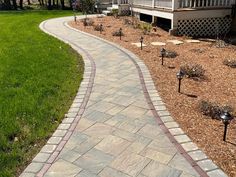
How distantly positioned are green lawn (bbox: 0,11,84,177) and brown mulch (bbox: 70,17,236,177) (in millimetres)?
2515

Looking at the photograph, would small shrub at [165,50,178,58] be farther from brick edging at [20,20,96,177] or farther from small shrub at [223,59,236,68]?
brick edging at [20,20,96,177]

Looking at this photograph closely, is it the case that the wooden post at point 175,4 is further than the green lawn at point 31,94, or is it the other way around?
the wooden post at point 175,4

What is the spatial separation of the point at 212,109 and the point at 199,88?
1.69 meters

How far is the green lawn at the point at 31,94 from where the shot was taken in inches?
216

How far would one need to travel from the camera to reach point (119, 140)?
18.8 feet

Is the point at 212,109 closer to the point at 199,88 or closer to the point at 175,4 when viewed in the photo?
the point at 199,88

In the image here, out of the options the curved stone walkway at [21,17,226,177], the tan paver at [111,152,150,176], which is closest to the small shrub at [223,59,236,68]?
the curved stone walkway at [21,17,226,177]

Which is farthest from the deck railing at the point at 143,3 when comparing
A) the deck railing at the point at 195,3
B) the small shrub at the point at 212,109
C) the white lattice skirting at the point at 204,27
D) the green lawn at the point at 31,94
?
the small shrub at the point at 212,109

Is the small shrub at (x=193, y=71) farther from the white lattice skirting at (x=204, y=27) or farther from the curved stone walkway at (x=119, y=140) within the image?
the white lattice skirting at (x=204, y=27)

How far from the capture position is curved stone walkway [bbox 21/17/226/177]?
16.0 ft

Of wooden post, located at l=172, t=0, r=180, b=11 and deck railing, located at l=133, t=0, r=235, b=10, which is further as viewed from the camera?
deck railing, located at l=133, t=0, r=235, b=10

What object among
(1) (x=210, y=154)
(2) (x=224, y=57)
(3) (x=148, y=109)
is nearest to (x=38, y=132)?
(3) (x=148, y=109)

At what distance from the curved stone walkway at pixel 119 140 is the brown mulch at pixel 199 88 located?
0.26 m

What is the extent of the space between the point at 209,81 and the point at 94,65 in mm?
3936
